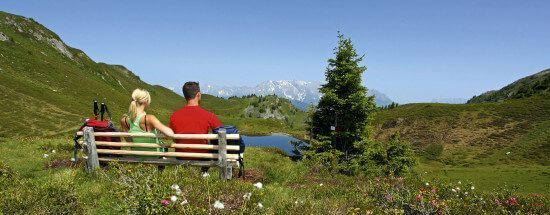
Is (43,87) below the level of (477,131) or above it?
above

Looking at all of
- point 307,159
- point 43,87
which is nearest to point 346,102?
point 307,159

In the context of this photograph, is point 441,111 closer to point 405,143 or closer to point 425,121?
point 425,121

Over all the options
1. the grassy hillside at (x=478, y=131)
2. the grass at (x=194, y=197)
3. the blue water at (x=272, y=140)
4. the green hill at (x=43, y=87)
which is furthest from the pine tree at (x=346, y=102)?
the blue water at (x=272, y=140)

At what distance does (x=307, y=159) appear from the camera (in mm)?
22641

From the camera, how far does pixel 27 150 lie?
56.6 ft

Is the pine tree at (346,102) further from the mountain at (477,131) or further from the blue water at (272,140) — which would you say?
the blue water at (272,140)

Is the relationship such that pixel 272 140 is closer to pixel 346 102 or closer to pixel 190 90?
pixel 346 102

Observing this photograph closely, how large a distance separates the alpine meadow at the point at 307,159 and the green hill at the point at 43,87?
38cm

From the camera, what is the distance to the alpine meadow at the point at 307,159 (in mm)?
5941

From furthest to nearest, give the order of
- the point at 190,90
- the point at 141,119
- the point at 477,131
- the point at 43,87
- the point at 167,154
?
the point at 477,131 → the point at 43,87 → the point at 141,119 → the point at 167,154 → the point at 190,90

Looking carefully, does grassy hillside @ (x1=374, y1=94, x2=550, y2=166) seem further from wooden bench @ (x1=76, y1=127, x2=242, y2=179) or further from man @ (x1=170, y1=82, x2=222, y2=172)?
wooden bench @ (x1=76, y1=127, x2=242, y2=179)

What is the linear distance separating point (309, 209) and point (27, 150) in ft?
55.3

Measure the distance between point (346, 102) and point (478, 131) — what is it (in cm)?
6782

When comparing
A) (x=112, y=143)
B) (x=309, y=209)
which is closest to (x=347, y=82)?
(x=112, y=143)
